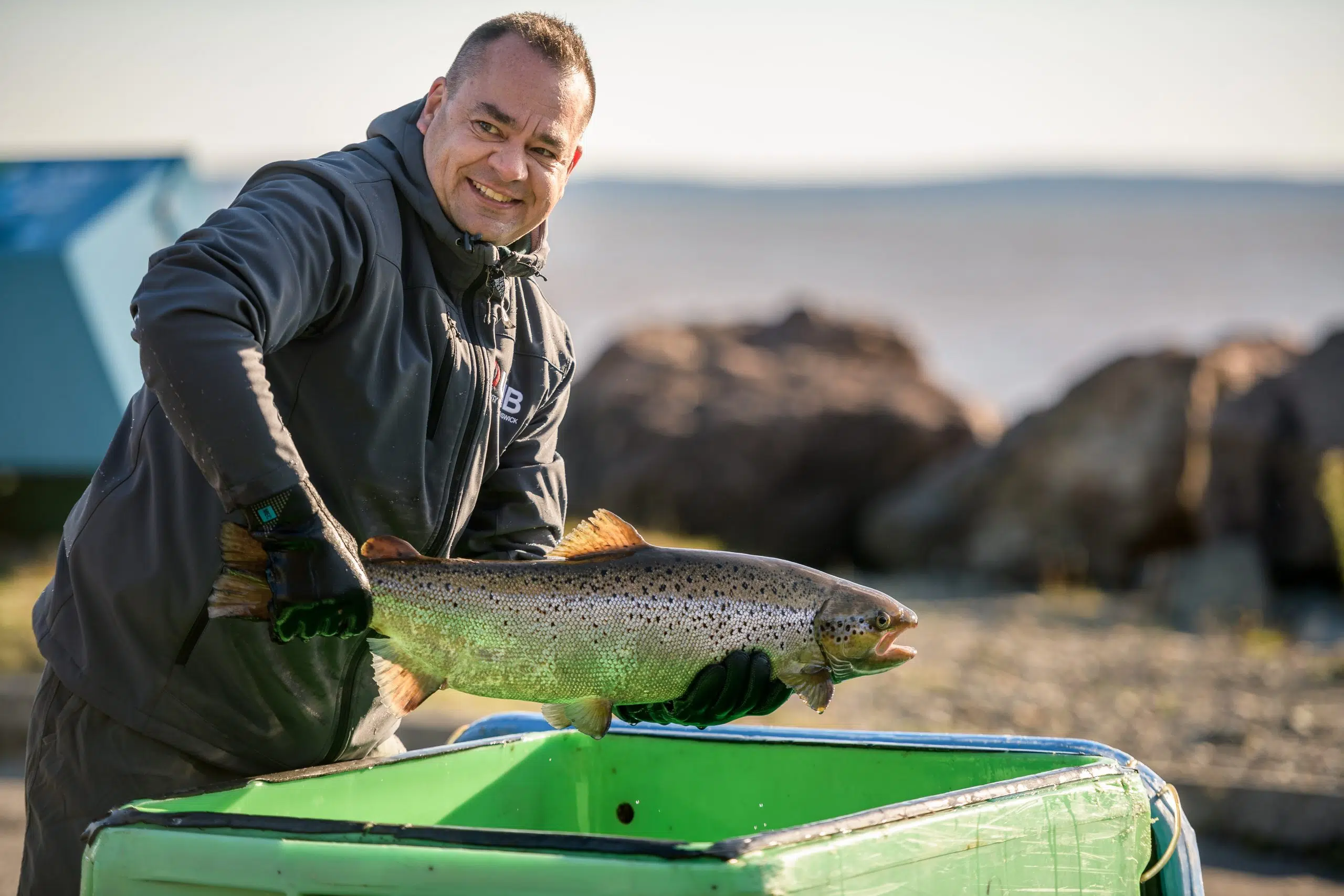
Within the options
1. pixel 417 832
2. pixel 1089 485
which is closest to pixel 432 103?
pixel 417 832

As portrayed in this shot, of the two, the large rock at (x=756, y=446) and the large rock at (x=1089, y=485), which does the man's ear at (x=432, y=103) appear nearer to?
the large rock at (x=1089, y=485)

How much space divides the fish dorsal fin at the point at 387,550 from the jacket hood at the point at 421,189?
0.62m

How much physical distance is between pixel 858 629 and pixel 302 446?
1.10 meters

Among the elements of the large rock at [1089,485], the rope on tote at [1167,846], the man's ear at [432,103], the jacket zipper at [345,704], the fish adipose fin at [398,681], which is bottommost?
the large rock at [1089,485]

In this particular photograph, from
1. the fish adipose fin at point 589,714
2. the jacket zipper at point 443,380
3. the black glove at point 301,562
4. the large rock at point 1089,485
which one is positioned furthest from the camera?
Answer: the large rock at point 1089,485

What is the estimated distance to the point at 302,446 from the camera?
2.81m

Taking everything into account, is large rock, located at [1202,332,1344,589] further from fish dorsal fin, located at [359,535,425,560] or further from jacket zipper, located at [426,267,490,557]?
fish dorsal fin, located at [359,535,425,560]

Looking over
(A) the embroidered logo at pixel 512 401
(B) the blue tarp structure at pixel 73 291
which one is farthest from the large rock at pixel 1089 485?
(A) the embroidered logo at pixel 512 401

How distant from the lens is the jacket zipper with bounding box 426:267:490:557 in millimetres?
2977

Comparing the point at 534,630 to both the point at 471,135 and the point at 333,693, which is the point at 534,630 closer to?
the point at 333,693

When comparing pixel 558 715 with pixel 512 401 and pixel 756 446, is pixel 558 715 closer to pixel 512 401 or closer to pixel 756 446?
pixel 512 401

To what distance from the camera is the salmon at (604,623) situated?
2666mm

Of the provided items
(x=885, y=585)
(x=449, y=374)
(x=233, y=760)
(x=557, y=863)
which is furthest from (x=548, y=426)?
(x=885, y=585)

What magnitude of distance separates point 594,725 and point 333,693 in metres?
0.55
